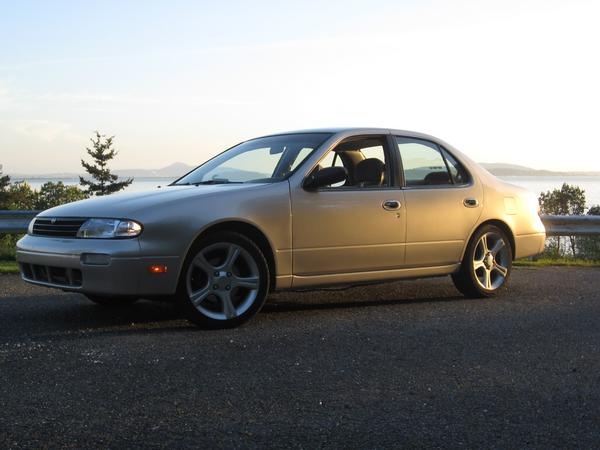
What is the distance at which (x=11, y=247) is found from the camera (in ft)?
38.9

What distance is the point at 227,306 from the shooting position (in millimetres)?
6059

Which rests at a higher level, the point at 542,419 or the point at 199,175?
the point at 199,175

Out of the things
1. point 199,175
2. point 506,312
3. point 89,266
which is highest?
point 199,175

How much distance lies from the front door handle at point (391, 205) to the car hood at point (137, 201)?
3.83 feet

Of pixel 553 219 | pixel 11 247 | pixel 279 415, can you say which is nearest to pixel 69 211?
pixel 279 415

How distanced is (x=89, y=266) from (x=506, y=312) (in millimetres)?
3588

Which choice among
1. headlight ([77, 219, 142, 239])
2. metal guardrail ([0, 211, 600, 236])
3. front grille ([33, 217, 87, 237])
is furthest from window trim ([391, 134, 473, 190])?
metal guardrail ([0, 211, 600, 236])

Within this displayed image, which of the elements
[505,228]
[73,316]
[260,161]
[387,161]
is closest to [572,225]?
[505,228]

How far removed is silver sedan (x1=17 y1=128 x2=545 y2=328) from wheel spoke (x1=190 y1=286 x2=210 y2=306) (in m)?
0.02

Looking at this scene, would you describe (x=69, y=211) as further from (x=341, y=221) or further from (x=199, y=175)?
(x=341, y=221)

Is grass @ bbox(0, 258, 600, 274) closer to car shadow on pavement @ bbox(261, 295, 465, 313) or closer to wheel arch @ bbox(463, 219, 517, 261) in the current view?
wheel arch @ bbox(463, 219, 517, 261)

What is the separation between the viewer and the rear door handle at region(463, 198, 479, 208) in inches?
297

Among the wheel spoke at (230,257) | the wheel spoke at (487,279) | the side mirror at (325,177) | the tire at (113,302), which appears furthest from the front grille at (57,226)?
the wheel spoke at (487,279)

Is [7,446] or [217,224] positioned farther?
[217,224]
